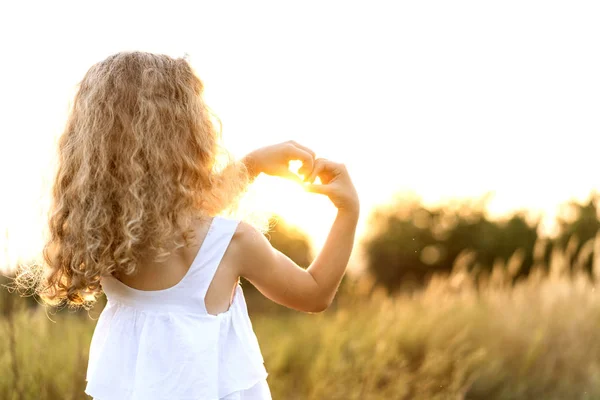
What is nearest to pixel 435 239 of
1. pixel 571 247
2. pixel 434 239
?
pixel 434 239

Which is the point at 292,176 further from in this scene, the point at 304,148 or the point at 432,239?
the point at 432,239

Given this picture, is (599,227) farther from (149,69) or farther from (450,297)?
(149,69)

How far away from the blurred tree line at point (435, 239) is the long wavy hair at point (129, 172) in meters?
11.1

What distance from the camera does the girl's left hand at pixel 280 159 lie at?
6.88 feet

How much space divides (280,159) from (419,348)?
406cm

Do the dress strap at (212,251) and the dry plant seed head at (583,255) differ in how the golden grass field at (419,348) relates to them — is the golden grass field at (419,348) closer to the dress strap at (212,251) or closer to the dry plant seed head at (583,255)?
the dry plant seed head at (583,255)

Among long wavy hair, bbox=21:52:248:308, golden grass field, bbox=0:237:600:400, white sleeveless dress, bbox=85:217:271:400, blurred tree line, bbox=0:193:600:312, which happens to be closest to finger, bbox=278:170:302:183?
long wavy hair, bbox=21:52:248:308

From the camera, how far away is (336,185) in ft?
6.90

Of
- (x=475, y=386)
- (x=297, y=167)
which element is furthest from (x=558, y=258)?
(x=297, y=167)

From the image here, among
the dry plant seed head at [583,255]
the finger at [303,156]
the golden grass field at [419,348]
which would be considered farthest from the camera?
the dry plant seed head at [583,255]

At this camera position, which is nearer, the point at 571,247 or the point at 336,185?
the point at 336,185

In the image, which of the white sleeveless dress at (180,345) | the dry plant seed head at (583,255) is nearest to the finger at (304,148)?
the white sleeveless dress at (180,345)

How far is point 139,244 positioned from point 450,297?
211 inches

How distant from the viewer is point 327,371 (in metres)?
4.88
